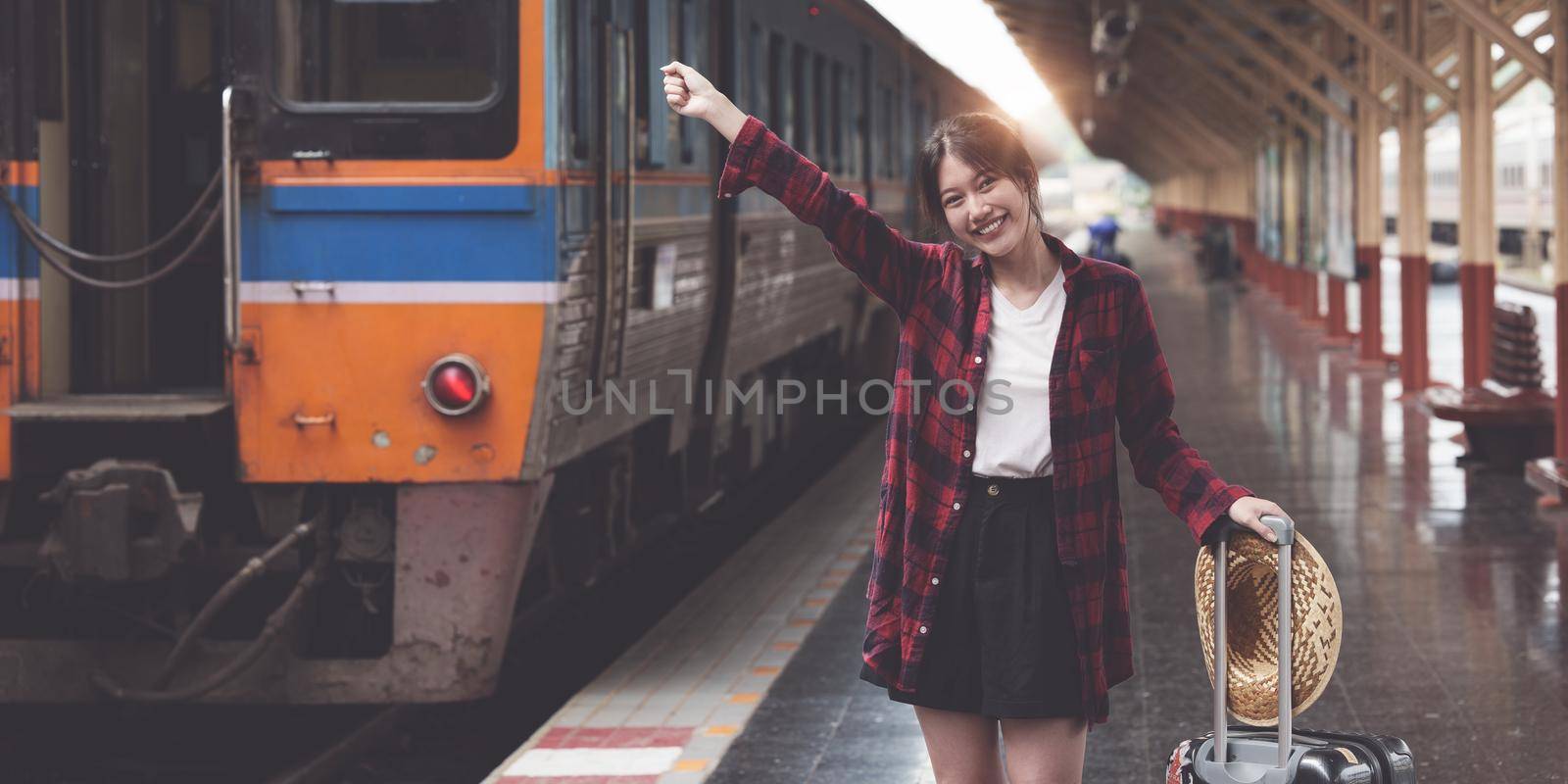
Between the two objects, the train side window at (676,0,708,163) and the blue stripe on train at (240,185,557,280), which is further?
the train side window at (676,0,708,163)

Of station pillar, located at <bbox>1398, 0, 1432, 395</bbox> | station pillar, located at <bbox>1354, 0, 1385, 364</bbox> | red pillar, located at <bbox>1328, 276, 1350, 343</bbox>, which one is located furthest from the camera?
red pillar, located at <bbox>1328, 276, 1350, 343</bbox>

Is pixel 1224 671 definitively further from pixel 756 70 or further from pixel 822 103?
pixel 822 103

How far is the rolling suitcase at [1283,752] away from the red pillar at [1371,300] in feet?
48.5

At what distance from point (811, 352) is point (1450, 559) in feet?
15.8

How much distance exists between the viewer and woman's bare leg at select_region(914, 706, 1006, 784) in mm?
3627

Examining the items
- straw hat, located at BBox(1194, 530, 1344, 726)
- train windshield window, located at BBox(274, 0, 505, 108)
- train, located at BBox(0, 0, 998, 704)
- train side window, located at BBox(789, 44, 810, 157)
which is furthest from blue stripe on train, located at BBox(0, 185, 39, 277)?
train side window, located at BBox(789, 44, 810, 157)

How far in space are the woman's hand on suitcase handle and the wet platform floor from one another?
291cm

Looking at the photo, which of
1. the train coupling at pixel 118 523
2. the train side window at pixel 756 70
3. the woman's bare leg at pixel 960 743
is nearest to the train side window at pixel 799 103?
the train side window at pixel 756 70

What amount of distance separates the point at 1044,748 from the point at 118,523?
355 cm

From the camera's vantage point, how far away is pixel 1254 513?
3.49 m

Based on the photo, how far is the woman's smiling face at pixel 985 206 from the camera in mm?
3547

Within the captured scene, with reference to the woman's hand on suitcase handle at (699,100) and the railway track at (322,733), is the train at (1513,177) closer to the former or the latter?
the railway track at (322,733)

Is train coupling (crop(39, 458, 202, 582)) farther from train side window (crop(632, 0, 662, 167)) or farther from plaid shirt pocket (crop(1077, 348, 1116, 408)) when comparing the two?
→ plaid shirt pocket (crop(1077, 348, 1116, 408))

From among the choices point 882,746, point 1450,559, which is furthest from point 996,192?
point 1450,559
